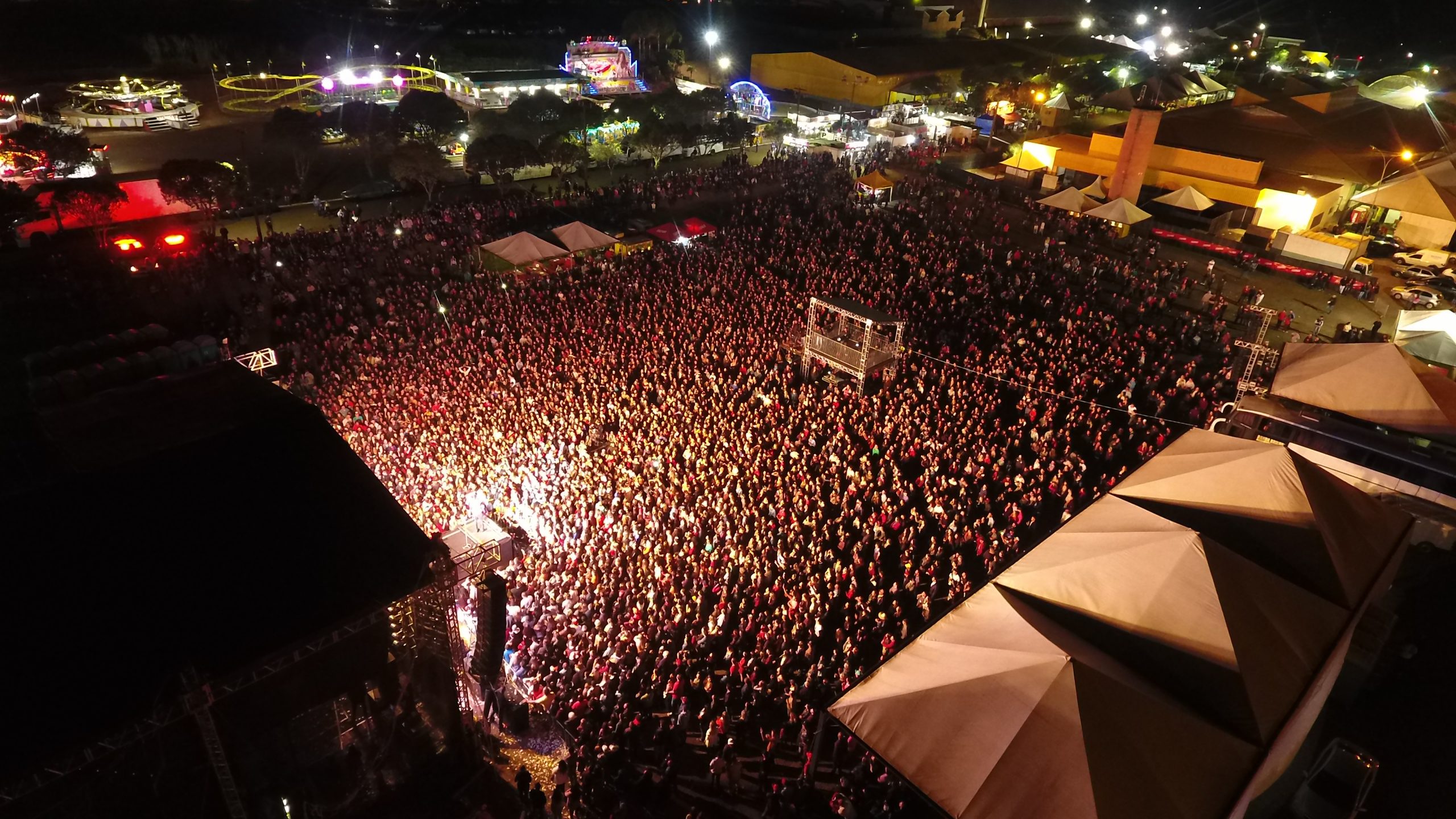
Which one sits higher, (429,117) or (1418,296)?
→ (429,117)

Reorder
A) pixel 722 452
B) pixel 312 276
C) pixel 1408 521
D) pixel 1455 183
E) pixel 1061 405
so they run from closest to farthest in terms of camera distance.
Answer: pixel 1408 521 → pixel 722 452 → pixel 1061 405 → pixel 312 276 → pixel 1455 183

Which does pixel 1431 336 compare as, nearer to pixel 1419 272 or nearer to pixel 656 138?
pixel 1419 272

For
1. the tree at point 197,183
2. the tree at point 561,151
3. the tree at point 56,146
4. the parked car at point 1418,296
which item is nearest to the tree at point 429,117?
the tree at point 561,151

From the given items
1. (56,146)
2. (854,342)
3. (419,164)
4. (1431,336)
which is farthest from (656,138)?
(1431,336)

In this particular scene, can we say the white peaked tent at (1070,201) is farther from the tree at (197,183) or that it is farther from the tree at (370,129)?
the tree at (197,183)

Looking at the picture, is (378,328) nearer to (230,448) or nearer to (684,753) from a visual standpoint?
(230,448)

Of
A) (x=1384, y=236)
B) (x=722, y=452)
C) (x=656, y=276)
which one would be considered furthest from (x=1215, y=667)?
(x=1384, y=236)

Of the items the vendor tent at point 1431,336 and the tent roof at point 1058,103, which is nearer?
the vendor tent at point 1431,336
